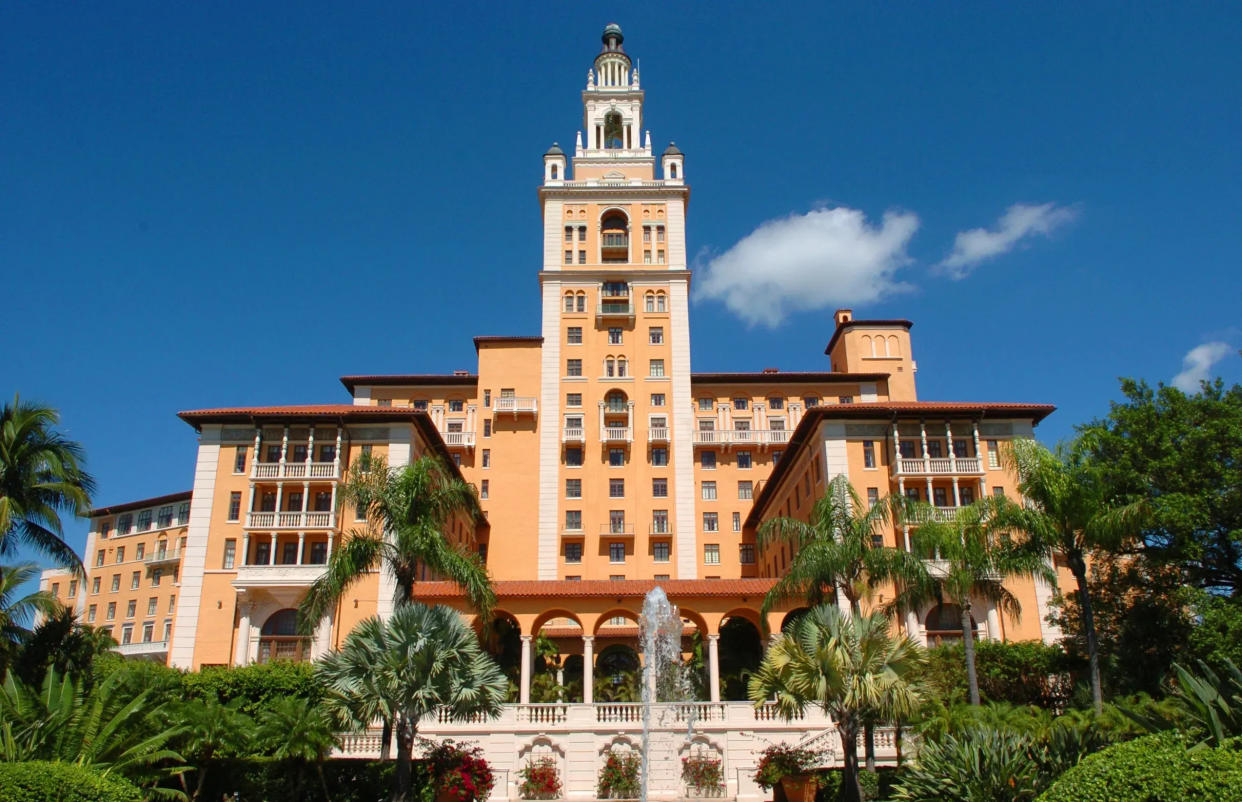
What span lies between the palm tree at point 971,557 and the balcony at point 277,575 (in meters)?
26.5

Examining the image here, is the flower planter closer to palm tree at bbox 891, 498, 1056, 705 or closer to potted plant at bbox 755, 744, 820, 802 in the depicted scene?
potted plant at bbox 755, 744, 820, 802

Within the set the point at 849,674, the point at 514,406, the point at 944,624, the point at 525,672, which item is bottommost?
the point at 849,674

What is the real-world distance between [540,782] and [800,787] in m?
8.81

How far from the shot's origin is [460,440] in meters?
66.6

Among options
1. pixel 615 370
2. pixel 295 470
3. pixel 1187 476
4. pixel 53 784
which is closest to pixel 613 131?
pixel 615 370

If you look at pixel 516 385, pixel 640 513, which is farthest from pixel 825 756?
pixel 516 385

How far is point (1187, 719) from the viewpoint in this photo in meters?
15.9

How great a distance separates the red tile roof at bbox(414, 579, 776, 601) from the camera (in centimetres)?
4228

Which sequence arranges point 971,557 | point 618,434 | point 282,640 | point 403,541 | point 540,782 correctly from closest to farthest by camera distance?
point 403,541
point 971,557
point 540,782
point 282,640
point 618,434

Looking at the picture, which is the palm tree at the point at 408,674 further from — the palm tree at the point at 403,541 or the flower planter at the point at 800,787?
the flower planter at the point at 800,787

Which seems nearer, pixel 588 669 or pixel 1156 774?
pixel 1156 774

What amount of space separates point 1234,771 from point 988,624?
31.8 m

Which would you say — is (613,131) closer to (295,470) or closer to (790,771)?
(295,470)

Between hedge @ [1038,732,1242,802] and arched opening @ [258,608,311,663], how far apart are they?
3573 centimetres
